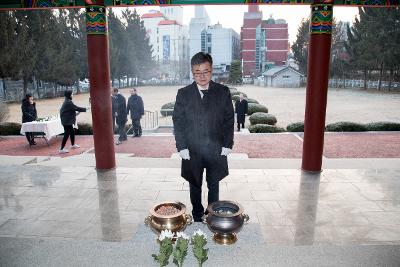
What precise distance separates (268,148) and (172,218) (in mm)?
7698

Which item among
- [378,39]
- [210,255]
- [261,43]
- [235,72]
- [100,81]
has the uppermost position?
[261,43]

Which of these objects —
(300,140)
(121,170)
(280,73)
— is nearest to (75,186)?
(121,170)

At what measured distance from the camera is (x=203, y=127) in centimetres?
378

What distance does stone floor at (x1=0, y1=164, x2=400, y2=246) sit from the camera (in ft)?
13.9

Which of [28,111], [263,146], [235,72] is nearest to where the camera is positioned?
[263,146]

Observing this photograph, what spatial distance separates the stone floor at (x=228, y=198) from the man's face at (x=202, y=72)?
2078 millimetres

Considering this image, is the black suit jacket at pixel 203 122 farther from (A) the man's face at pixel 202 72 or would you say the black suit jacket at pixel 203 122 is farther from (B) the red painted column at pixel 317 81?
(B) the red painted column at pixel 317 81

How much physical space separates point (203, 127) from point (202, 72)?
0.62 meters

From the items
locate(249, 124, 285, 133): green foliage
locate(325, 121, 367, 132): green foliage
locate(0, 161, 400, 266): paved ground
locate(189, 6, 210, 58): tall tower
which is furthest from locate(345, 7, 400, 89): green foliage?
locate(189, 6, 210, 58): tall tower

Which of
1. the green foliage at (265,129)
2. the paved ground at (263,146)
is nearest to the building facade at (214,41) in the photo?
the green foliage at (265,129)

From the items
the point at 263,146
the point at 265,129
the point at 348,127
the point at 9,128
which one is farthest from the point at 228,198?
the point at 9,128

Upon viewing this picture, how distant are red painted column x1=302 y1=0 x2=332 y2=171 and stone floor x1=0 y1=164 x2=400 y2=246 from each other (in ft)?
1.46

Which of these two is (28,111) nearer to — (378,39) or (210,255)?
(210,255)

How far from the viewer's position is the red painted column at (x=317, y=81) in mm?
6227
